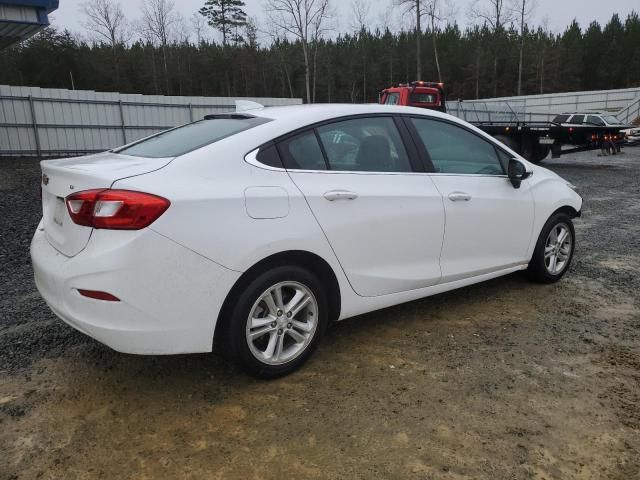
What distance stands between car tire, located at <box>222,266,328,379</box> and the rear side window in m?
0.60

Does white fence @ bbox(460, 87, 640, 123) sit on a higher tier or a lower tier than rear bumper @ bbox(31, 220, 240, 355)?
higher

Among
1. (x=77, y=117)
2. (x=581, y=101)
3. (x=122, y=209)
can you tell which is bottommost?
(x=122, y=209)

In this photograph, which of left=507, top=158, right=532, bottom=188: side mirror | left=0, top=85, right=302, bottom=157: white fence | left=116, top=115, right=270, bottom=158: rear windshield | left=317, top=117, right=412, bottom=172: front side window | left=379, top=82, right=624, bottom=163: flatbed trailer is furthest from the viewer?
left=0, top=85, right=302, bottom=157: white fence

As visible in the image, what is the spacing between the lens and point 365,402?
8.62ft

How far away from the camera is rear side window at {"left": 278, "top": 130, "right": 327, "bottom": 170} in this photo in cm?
284

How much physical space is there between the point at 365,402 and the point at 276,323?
24.9 inches

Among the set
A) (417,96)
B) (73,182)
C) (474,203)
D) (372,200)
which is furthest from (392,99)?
(73,182)

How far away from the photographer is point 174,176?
8.13 feet

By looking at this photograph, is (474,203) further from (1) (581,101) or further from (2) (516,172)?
(1) (581,101)

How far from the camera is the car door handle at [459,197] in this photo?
3473 millimetres

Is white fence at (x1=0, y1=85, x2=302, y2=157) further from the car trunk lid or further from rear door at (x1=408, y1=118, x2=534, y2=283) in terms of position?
rear door at (x1=408, y1=118, x2=534, y2=283)

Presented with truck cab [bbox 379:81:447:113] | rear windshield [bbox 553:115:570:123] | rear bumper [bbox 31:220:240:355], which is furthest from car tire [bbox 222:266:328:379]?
rear windshield [bbox 553:115:570:123]

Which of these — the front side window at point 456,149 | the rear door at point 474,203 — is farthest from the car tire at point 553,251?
the front side window at point 456,149

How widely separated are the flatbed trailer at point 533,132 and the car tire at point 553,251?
31.3 ft
